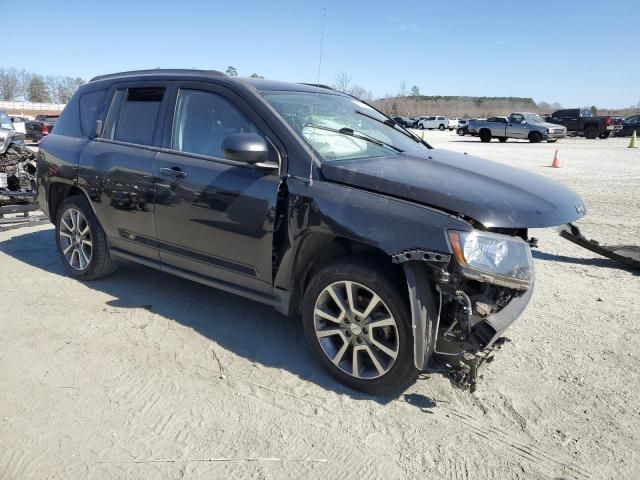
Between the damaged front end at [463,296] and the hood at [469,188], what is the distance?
0.15 metres

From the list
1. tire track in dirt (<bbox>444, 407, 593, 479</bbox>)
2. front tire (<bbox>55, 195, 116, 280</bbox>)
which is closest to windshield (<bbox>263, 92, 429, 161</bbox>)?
tire track in dirt (<bbox>444, 407, 593, 479</bbox>)

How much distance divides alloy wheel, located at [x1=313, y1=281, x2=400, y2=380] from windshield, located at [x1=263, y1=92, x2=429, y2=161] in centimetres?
93

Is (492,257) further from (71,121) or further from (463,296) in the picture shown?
(71,121)

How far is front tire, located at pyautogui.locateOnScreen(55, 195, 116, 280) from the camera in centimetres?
475

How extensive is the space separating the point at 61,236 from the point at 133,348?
2.16 metres

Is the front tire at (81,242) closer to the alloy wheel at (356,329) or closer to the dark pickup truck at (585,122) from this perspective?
the alloy wheel at (356,329)

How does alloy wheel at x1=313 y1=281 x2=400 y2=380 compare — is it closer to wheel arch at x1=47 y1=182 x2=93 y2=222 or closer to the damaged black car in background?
wheel arch at x1=47 y1=182 x2=93 y2=222

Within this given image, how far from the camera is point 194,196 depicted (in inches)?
146

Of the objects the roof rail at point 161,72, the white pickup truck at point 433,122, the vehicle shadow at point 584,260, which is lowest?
the vehicle shadow at point 584,260

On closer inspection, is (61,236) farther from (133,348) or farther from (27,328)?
(133,348)

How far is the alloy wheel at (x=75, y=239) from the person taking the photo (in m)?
4.86

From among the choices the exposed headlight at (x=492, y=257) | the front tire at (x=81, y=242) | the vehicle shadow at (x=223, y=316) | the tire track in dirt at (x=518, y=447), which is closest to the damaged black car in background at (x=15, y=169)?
the vehicle shadow at (x=223, y=316)

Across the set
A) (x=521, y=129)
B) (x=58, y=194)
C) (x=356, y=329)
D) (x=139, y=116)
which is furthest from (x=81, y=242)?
(x=521, y=129)

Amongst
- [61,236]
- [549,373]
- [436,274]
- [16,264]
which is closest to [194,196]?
[436,274]
